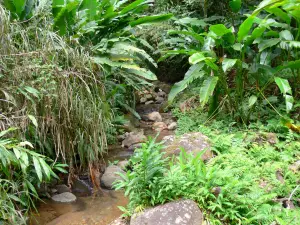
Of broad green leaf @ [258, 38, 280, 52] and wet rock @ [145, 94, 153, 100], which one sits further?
wet rock @ [145, 94, 153, 100]

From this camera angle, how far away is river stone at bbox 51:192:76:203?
336cm

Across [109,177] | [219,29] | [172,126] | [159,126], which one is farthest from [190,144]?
[159,126]

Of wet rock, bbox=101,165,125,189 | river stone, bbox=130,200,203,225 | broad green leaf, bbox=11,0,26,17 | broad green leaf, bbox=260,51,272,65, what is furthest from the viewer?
broad green leaf, bbox=260,51,272,65

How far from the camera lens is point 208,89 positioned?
4043mm

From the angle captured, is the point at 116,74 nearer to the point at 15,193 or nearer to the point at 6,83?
the point at 6,83

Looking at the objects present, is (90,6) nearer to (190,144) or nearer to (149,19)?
(149,19)

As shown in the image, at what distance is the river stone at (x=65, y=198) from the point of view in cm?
336

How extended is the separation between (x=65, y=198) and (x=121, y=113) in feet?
7.44

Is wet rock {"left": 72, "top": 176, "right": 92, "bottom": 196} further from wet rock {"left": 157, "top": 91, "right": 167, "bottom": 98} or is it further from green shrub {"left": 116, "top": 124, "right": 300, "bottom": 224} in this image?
wet rock {"left": 157, "top": 91, "right": 167, "bottom": 98}

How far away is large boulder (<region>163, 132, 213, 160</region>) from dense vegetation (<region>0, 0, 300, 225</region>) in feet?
0.37

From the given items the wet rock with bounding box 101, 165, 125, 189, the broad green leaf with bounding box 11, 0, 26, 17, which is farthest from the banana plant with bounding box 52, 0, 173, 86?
the wet rock with bounding box 101, 165, 125, 189

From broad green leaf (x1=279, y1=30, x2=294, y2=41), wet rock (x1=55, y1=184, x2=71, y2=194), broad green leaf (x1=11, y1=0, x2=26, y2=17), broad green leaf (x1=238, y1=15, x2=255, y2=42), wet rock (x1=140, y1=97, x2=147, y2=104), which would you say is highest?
broad green leaf (x1=11, y1=0, x2=26, y2=17)

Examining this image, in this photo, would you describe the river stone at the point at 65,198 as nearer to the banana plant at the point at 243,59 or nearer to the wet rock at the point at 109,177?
the wet rock at the point at 109,177

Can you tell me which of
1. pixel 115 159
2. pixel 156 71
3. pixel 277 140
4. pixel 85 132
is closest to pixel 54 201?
pixel 85 132
